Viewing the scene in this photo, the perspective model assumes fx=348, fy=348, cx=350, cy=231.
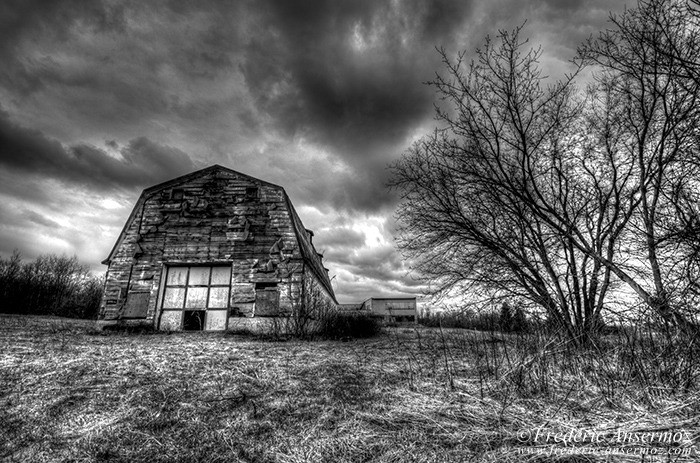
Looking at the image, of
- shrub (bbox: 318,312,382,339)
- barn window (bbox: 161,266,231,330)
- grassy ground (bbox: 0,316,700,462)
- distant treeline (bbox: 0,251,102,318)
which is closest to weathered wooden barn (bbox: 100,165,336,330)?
barn window (bbox: 161,266,231,330)

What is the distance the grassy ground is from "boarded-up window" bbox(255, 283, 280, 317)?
18.4 feet

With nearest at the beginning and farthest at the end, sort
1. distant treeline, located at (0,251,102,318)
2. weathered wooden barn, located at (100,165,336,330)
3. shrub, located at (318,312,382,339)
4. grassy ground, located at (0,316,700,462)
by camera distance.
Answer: grassy ground, located at (0,316,700,462)
shrub, located at (318,312,382,339)
weathered wooden barn, located at (100,165,336,330)
distant treeline, located at (0,251,102,318)

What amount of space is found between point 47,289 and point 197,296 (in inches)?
1095

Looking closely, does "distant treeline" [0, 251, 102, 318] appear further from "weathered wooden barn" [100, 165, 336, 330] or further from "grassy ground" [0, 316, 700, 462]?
"grassy ground" [0, 316, 700, 462]

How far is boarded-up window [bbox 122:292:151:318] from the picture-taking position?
1053 centimetres

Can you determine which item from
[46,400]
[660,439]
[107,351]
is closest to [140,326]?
[107,351]

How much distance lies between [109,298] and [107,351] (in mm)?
6058

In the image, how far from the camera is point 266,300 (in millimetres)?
10719

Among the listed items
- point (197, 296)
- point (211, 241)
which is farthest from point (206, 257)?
point (197, 296)

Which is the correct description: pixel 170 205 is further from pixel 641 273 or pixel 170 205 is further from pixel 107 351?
pixel 641 273

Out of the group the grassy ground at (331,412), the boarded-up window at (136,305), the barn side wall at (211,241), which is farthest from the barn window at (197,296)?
the grassy ground at (331,412)

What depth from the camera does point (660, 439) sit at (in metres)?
2.15

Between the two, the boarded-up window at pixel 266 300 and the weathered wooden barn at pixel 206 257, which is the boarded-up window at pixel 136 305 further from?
the boarded-up window at pixel 266 300

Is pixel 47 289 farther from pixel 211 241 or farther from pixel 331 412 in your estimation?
pixel 331 412
